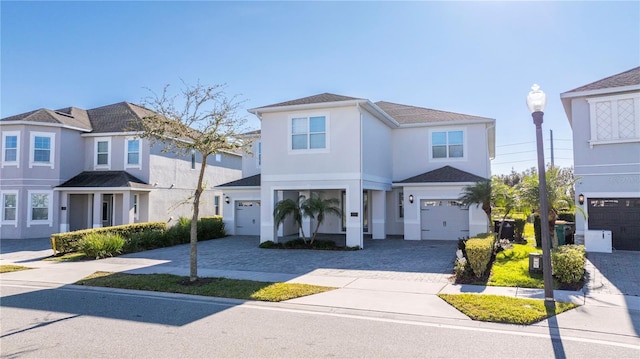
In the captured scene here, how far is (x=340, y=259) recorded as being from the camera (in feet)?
46.9

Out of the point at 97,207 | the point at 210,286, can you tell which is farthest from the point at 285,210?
the point at 97,207

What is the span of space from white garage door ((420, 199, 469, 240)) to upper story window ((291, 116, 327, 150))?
6246mm

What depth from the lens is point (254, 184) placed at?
2291 cm

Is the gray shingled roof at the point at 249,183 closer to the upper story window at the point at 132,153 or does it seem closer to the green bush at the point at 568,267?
the upper story window at the point at 132,153

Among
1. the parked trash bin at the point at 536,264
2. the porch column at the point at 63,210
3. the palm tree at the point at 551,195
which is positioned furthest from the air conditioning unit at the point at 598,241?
the porch column at the point at 63,210

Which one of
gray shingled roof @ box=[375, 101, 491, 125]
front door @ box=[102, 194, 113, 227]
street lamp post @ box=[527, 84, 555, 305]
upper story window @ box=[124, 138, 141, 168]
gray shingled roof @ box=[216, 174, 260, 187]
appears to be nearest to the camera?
street lamp post @ box=[527, 84, 555, 305]

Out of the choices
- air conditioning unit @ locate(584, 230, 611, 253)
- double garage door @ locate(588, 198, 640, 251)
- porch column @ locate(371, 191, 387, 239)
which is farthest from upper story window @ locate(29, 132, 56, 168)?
double garage door @ locate(588, 198, 640, 251)

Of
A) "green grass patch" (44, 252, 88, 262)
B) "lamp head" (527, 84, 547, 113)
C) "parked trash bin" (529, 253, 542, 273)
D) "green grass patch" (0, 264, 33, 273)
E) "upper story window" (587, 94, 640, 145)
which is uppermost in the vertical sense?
"upper story window" (587, 94, 640, 145)

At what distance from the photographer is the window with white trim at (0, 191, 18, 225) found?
73.2ft

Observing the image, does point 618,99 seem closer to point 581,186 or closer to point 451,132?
point 581,186

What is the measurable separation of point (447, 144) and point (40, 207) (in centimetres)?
2301

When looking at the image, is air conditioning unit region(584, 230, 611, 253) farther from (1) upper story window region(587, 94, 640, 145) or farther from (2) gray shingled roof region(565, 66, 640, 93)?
(2) gray shingled roof region(565, 66, 640, 93)

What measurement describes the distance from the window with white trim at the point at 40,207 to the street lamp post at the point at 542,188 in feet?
81.2

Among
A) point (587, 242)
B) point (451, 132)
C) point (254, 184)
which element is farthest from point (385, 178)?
point (587, 242)
